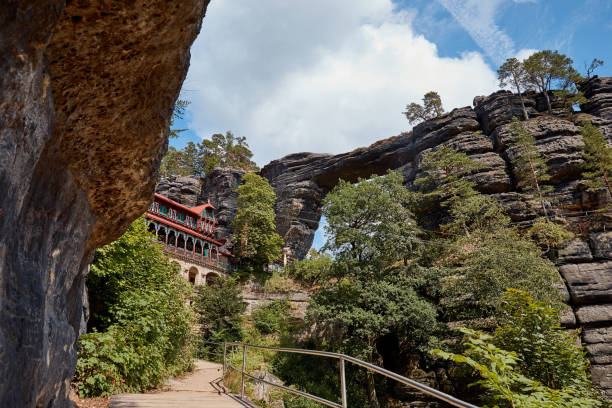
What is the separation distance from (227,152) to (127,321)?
52.1m

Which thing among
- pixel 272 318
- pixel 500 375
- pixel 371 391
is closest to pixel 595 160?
pixel 371 391

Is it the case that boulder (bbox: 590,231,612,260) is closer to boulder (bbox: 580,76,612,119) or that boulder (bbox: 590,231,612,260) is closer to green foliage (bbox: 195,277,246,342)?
boulder (bbox: 580,76,612,119)

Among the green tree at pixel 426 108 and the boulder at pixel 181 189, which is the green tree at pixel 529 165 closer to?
the green tree at pixel 426 108

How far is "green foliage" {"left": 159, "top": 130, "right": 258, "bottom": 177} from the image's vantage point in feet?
180

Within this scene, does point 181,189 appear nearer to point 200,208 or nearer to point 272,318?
point 200,208

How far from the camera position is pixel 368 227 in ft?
69.9

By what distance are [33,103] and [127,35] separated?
97 centimetres

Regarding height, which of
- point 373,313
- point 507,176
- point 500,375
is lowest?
point 500,375

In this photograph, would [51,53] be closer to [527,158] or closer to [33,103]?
[33,103]

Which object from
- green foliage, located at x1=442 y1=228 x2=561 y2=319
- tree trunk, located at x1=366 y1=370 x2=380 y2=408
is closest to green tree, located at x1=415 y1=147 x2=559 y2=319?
green foliage, located at x1=442 y1=228 x2=561 y2=319

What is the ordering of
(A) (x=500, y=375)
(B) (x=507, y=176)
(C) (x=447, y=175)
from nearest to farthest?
(A) (x=500, y=375)
(B) (x=507, y=176)
(C) (x=447, y=175)

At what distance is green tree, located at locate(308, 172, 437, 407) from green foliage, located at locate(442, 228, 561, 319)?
163 centimetres

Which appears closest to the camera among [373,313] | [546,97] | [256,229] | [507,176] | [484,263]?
[484,263]

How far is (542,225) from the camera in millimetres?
22266
